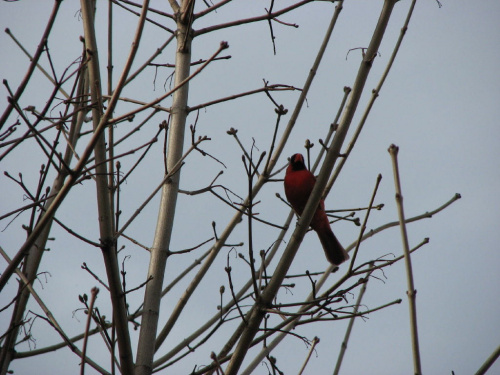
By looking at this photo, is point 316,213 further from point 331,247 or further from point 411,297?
point 411,297

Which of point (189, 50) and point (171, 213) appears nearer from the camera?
point (171, 213)

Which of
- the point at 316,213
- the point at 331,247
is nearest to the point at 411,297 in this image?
the point at 316,213

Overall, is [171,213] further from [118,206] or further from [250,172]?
[250,172]

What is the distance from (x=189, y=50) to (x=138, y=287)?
61.7 inches

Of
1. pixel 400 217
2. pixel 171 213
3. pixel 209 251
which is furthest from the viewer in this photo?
pixel 209 251

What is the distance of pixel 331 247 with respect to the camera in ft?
17.8

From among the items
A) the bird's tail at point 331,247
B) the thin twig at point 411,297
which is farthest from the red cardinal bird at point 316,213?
the thin twig at point 411,297

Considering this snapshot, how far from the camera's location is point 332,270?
3609mm

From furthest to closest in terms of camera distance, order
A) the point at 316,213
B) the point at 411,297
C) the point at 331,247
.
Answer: the point at 331,247 → the point at 316,213 → the point at 411,297

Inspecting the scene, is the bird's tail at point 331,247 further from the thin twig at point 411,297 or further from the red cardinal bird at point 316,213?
the thin twig at point 411,297

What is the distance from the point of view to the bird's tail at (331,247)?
17.6 ft

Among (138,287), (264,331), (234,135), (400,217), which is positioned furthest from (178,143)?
(400,217)

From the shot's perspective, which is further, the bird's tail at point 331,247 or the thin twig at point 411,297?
the bird's tail at point 331,247

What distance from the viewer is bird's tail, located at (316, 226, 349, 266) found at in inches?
211
